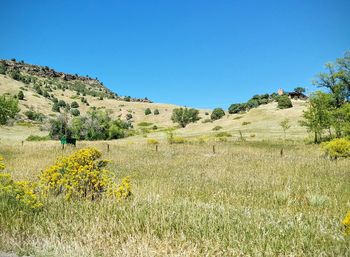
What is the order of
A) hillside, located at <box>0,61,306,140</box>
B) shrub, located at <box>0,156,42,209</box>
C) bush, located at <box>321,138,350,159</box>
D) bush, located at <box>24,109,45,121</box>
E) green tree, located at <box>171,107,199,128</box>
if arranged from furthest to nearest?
green tree, located at <box>171,107,199,128</box> → bush, located at <box>24,109,45,121</box> → hillside, located at <box>0,61,306,140</box> → bush, located at <box>321,138,350,159</box> → shrub, located at <box>0,156,42,209</box>

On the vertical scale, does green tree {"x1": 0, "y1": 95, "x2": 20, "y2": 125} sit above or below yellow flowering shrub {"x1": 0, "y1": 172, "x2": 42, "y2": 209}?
above

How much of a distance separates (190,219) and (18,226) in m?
2.90

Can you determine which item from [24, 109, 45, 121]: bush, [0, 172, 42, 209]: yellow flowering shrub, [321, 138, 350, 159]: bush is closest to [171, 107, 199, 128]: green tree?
[24, 109, 45, 121]: bush

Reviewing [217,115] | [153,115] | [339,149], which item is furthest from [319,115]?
[153,115]

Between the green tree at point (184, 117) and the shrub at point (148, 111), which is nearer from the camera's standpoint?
the green tree at point (184, 117)

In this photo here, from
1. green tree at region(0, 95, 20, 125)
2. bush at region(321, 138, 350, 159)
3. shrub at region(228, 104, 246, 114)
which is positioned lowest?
bush at region(321, 138, 350, 159)

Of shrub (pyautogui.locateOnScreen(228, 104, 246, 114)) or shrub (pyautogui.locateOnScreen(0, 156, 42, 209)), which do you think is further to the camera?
shrub (pyautogui.locateOnScreen(228, 104, 246, 114))

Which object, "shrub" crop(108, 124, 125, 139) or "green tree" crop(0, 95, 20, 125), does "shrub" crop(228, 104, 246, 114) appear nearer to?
"shrub" crop(108, 124, 125, 139)

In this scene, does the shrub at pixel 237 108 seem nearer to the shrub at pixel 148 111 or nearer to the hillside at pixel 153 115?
the hillside at pixel 153 115

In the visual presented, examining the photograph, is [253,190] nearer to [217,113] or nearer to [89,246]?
[89,246]

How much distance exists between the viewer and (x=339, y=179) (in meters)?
12.5

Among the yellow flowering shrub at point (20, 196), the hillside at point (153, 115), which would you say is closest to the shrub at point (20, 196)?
the yellow flowering shrub at point (20, 196)

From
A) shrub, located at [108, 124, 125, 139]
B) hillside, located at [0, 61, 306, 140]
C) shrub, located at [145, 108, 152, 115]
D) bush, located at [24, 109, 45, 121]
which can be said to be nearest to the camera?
hillside, located at [0, 61, 306, 140]

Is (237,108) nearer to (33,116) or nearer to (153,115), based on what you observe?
(153,115)
